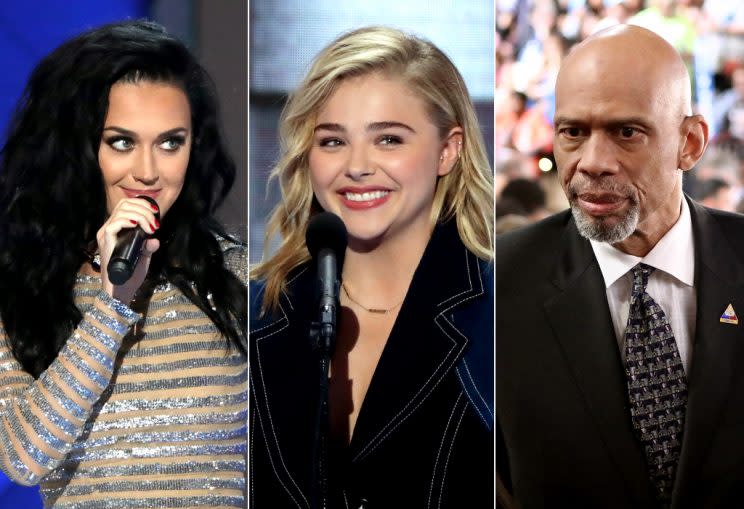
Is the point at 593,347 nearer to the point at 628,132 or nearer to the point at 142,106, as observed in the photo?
the point at 628,132

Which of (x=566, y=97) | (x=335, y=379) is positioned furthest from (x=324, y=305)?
(x=566, y=97)

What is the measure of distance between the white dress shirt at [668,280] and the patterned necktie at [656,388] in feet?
0.09

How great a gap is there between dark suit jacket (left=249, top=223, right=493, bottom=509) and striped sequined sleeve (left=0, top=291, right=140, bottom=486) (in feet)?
1.80

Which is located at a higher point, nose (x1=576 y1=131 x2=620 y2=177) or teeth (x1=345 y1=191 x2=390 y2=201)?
nose (x1=576 y1=131 x2=620 y2=177)

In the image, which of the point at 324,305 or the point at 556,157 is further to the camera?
the point at 556,157

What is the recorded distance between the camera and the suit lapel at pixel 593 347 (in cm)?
317

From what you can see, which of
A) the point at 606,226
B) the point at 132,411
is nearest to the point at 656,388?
the point at 606,226

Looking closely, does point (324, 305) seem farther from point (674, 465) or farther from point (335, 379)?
point (674, 465)

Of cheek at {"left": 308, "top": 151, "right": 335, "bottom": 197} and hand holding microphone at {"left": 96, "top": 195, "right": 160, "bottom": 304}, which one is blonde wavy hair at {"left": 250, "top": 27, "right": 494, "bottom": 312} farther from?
hand holding microphone at {"left": 96, "top": 195, "right": 160, "bottom": 304}

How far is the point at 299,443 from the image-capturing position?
3.32 metres

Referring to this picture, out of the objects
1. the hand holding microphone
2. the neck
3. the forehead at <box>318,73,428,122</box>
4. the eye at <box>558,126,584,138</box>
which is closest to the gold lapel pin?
the eye at <box>558,126,584,138</box>

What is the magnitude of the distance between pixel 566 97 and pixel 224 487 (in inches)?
61.8

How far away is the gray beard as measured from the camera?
10.6 ft

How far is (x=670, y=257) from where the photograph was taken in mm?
3225
